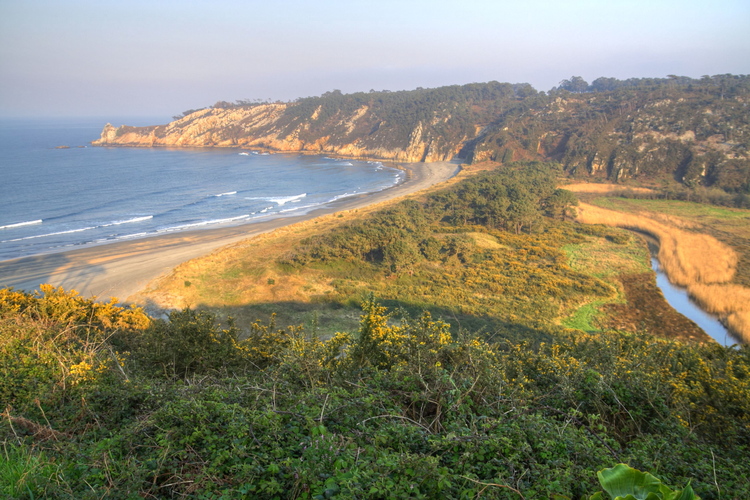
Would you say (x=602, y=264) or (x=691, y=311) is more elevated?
(x=602, y=264)

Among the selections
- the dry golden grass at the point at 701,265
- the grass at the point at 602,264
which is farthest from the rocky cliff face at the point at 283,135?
the grass at the point at 602,264

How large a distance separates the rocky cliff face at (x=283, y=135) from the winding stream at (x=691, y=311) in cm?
7055

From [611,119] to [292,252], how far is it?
75891mm

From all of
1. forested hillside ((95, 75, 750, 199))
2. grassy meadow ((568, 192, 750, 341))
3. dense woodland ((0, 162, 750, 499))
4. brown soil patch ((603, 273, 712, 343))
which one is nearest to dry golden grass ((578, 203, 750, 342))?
grassy meadow ((568, 192, 750, 341))

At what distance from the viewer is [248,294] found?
74.7ft

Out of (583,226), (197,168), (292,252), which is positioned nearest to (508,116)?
(583,226)

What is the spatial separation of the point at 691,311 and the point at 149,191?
208ft

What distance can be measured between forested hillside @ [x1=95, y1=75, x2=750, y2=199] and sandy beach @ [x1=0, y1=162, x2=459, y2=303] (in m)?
54.5

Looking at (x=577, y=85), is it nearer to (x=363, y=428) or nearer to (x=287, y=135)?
(x=287, y=135)

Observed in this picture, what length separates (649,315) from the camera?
70.0 feet

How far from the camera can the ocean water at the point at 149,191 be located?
38844 mm

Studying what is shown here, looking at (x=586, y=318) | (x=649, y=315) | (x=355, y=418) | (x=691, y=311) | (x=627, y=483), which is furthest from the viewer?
(x=691, y=311)

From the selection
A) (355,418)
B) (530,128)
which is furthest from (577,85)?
(355,418)

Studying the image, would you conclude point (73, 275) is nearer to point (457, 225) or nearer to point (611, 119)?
point (457, 225)
